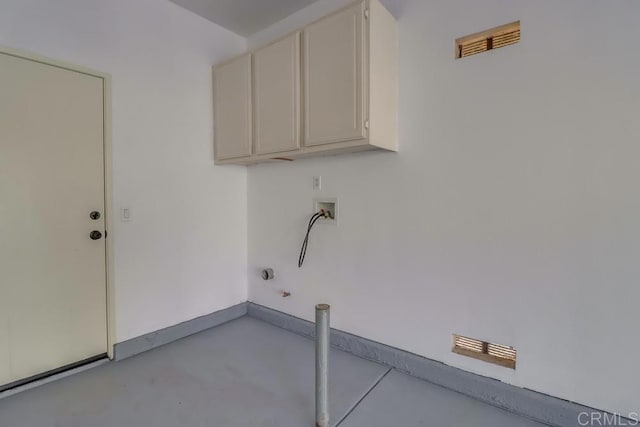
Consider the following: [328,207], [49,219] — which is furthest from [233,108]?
[49,219]

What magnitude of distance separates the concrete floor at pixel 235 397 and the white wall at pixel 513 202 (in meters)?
0.27

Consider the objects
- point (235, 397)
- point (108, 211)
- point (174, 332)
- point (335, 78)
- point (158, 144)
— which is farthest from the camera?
point (174, 332)

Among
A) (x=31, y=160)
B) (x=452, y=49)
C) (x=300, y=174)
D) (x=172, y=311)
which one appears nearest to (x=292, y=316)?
(x=172, y=311)

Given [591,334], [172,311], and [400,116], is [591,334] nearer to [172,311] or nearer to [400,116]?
[400,116]

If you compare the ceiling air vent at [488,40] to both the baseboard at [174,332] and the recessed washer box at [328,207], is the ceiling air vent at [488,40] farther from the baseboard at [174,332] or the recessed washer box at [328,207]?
the baseboard at [174,332]

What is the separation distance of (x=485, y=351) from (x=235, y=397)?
148 centimetres

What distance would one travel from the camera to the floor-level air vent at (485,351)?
1.74 meters

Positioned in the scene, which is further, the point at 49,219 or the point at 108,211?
the point at 108,211

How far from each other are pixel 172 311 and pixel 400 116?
91.6 inches

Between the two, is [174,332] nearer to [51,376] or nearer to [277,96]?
[51,376]

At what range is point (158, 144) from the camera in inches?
96.5

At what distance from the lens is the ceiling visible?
2.49 m

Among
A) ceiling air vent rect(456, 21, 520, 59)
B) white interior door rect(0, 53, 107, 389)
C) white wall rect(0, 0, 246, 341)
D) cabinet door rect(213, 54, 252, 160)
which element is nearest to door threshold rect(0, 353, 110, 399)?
white interior door rect(0, 53, 107, 389)

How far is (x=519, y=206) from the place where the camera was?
5.50ft
